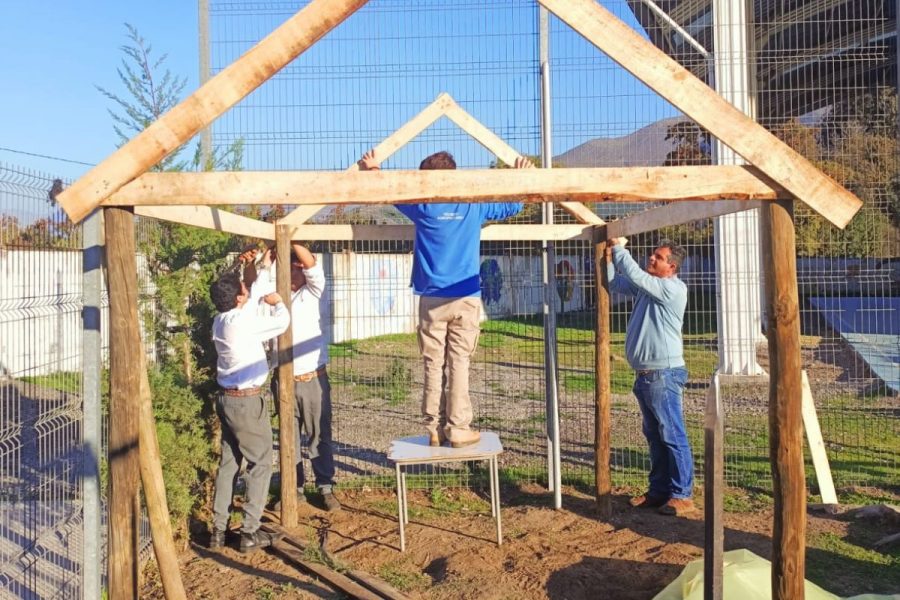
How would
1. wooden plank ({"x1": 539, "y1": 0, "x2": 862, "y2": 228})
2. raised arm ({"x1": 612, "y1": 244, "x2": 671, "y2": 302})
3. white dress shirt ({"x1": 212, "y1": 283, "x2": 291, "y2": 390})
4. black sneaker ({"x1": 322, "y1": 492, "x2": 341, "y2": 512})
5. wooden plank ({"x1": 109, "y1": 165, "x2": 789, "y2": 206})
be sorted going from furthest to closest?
black sneaker ({"x1": 322, "y1": 492, "x2": 341, "y2": 512}) < raised arm ({"x1": 612, "y1": 244, "x2": 671, "y2": 302}) < white dress shirt ({"x1": 212, "y1": 283, "x2": 291, "y2": 390}) < wooden plank ({"x1": 109, "y1": 165, "x2": 789, "y2": 206}) < wooden plank ({"x1": 539, "y1": 0, "x2": 862, "y2": 228})

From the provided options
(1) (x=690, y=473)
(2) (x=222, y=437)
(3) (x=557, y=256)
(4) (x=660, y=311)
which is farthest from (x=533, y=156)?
(2) (x=222, y=437)

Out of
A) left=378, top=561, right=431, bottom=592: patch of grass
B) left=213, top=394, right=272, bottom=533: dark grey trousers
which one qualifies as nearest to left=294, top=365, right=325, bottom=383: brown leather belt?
left=213, top=394, right=272, bottom=533: dark grey trousers

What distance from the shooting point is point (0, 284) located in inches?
127

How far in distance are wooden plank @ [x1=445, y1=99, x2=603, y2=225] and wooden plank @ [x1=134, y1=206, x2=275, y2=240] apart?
171cm

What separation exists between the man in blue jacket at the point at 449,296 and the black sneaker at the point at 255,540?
138cm

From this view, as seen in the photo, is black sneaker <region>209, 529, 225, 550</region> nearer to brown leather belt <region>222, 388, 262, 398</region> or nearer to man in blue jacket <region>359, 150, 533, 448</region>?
brown leather belt <region>222, 388, 262, 398</region>

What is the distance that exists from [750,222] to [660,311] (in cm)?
438

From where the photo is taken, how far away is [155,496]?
12.2 feet

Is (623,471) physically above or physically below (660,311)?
below

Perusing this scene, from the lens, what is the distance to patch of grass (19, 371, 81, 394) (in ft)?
11.8

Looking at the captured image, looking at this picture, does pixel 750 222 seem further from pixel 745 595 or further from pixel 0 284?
pixel 0 284

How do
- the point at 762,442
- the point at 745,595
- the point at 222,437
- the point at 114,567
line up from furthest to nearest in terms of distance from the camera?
1. the point at 762,442
2. the point at 222,437
3. the point at 745,595
4. the point at 114,567

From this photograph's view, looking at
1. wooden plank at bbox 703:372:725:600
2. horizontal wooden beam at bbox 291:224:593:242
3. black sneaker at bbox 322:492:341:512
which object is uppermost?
horizontal wooden beam at bbox 291:224:593:242

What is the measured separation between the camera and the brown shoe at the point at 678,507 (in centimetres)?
596
